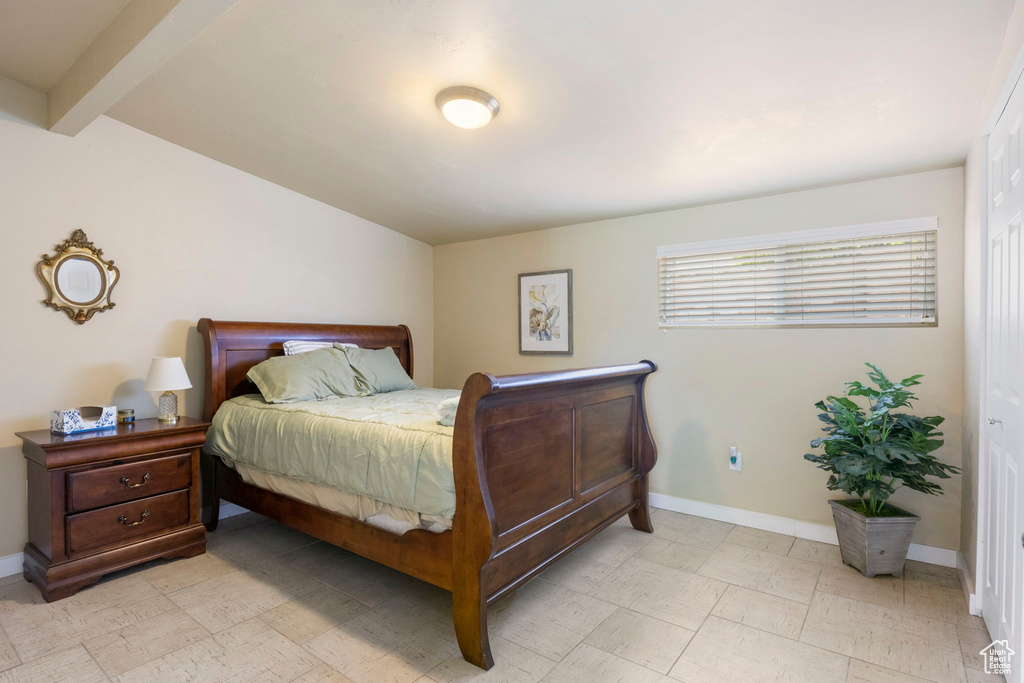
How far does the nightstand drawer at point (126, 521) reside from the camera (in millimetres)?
2500

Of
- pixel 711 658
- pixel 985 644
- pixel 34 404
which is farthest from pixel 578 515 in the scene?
pixel 34 404

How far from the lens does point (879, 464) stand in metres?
2.48

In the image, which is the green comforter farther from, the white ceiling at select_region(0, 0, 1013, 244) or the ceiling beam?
the ceiling beam

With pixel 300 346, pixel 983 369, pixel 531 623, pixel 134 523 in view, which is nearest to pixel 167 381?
pixel 134 523

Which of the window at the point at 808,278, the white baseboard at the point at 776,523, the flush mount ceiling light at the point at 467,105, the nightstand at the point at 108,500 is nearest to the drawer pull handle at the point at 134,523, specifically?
the nightstand at the point at 108,500

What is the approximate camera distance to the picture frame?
4.10 m

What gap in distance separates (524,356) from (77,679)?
322 centimetres

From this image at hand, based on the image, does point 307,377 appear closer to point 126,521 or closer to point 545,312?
point 126,521

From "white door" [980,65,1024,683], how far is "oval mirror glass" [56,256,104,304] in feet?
13.8

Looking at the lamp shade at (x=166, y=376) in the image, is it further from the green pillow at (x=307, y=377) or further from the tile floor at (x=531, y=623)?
the tile floor at (x=531, y=623)

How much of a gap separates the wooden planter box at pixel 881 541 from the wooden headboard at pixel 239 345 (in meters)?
3.55

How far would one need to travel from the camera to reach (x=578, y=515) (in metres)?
2.56

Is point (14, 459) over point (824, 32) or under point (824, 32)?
under

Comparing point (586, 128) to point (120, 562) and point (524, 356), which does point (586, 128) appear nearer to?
point (524, 356)
